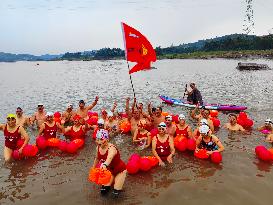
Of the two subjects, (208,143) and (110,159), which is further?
(208,143)

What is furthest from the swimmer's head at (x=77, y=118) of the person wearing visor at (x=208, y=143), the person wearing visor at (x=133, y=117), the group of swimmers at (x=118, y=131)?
the person wearing visor at (x=208, y=143)

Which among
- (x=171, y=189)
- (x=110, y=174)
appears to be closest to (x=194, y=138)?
(x=171, y=189)

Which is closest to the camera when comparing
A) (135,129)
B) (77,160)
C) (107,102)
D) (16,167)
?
(16,167)

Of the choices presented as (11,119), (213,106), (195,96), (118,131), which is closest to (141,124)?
(118,131)

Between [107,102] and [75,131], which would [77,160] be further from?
[107,102]

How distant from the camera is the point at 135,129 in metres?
14.2

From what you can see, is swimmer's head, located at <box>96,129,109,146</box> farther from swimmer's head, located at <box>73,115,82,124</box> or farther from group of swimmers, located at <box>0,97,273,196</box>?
swimmer's head, located at <box>73,115,82,124</box>

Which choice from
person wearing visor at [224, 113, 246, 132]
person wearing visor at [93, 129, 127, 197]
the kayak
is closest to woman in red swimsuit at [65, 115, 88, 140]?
person wearing visor at [93, 129, 127, 197]

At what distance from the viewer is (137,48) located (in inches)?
521

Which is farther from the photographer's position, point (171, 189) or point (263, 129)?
point (263, 129)

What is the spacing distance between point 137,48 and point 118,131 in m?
4.37

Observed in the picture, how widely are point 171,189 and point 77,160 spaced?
13.8 ft

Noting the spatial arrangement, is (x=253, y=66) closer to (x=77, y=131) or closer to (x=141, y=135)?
(x=141, y=135)

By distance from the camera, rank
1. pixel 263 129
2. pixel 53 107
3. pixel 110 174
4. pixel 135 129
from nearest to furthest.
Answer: pixel 110 174 < pixel 135 129 < pixel 263 129 < pixel 53 107
